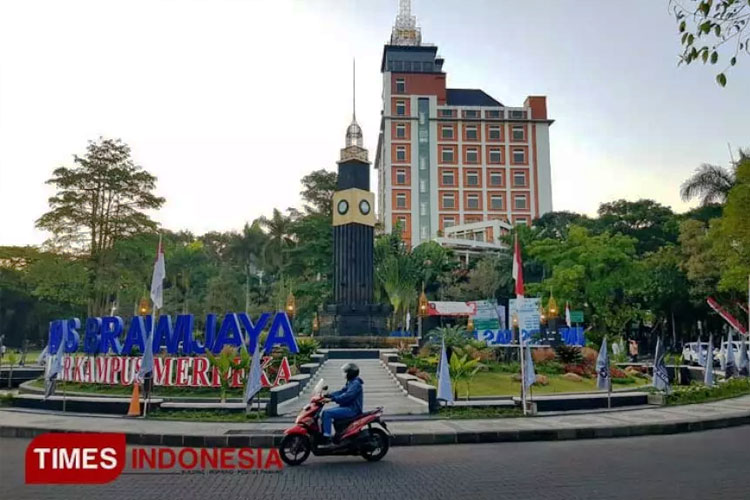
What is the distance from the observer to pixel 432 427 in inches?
430

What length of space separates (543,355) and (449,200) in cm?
4860

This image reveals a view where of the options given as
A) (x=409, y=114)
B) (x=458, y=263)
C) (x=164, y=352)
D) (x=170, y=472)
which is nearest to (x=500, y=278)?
(x=458, y=263)

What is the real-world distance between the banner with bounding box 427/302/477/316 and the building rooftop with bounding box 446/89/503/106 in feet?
124

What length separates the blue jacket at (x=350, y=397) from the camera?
8.06 m

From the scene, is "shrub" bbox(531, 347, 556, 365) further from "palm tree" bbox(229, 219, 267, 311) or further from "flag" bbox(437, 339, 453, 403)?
"palm tree" bbox(229, 219, 267, 311)

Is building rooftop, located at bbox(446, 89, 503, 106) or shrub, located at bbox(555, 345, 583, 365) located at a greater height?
building rooftop, located at bbox(446, 89, 503, 106)

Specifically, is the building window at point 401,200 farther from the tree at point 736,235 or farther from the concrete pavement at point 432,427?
the concrete pavement at point 432,427

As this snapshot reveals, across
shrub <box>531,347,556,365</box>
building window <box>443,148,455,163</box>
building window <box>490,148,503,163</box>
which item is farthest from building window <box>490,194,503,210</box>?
shrub <box>531,347,556,365</box>

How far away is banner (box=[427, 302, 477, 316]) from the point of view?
138 feet

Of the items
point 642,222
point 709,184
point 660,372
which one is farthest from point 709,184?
point 660,372

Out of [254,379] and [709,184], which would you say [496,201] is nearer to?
[709,184]

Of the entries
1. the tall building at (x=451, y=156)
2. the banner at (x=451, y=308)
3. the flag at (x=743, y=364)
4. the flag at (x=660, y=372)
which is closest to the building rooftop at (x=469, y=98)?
the tall building at (x=451, y=156)

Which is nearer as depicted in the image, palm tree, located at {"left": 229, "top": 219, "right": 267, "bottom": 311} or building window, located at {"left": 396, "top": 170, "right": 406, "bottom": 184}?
palm tree, located at {"left": 229, "top": 219, "right": 267, "bottom": 311}

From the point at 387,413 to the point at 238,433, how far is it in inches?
157
